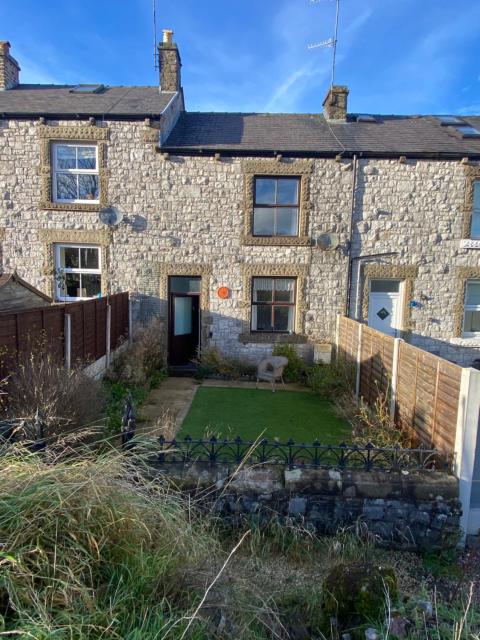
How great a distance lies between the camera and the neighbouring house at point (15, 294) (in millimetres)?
5891

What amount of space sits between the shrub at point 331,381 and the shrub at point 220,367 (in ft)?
6.15

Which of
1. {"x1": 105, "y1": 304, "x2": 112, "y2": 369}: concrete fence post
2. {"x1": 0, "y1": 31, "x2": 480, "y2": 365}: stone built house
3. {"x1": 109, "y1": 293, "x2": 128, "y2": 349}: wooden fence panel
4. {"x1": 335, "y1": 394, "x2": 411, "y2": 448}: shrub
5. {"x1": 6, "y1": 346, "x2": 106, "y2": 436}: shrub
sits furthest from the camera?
{"x1": 0, "y1": 31, "x2": 480, "y2": 365}: stone built house

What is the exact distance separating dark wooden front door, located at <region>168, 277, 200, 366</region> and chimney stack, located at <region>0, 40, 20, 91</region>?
876 cm

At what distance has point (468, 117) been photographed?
12.7 metres

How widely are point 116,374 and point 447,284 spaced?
960 centimetres

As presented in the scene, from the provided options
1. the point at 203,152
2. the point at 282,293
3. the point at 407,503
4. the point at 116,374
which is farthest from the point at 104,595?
the point at 203,152

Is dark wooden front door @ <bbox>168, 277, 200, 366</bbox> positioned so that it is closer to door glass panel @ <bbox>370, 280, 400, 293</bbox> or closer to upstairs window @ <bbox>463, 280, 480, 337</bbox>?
door glass panel @ <bbox>370, 280, 400, 293</bbox>

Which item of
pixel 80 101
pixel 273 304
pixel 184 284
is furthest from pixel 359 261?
pixel 80 101

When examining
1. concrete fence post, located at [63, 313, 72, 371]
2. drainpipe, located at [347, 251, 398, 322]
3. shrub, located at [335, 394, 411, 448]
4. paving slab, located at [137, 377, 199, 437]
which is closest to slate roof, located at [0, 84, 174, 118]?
concrete fence post, located at [63, 313, 72, 371]

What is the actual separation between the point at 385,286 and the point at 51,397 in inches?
371

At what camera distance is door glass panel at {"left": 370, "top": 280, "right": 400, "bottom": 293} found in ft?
34.9

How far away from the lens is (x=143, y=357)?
9.02m

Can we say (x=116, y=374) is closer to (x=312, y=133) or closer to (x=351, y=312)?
(x=351, y=312)

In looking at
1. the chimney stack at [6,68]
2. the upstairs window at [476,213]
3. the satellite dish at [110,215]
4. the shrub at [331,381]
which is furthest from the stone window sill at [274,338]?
the chimney stack at [6,68]
